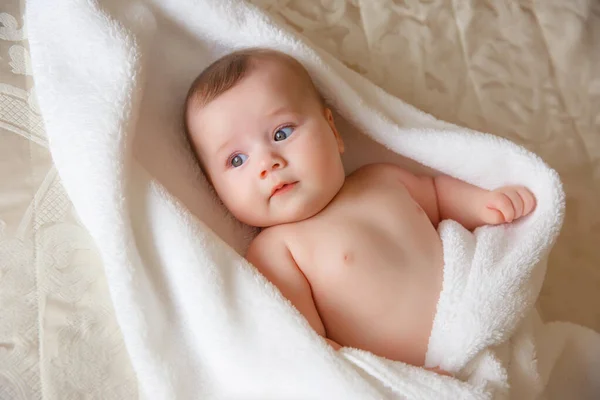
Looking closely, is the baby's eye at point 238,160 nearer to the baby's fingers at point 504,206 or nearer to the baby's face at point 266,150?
the baby's face at point 266,150

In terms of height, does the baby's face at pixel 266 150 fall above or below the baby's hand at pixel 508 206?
above

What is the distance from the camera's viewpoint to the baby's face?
980 mm

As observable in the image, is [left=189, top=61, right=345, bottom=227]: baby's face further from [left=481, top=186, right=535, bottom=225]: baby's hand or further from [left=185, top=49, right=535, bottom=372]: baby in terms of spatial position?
[left=481, top=186, right=535, bottom=225]: baby's hand

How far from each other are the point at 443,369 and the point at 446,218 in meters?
0.32

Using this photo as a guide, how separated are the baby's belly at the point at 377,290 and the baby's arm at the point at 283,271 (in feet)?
0.08

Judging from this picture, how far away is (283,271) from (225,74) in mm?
340

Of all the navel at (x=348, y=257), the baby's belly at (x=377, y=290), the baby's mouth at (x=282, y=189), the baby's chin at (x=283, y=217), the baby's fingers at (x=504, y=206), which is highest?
the baby's mouth at (x=282, y=189)

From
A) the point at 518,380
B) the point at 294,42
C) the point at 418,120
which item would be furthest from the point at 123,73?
the point at 518,380

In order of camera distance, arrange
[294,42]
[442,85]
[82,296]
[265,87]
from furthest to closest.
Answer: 1. [442,85]
2. [294,42]
3. [265,87]
4. [82,296]

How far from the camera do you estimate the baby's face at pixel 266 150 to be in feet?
3.22

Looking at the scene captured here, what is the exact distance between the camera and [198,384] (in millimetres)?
899

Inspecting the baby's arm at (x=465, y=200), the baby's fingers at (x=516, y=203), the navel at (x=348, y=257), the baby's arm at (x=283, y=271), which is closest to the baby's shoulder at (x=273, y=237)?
the baby's arm at (x=283, y=271)

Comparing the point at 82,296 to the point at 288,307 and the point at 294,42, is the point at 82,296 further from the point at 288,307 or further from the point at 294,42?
the point at 294,42

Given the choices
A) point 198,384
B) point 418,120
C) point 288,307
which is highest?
point 418,120
